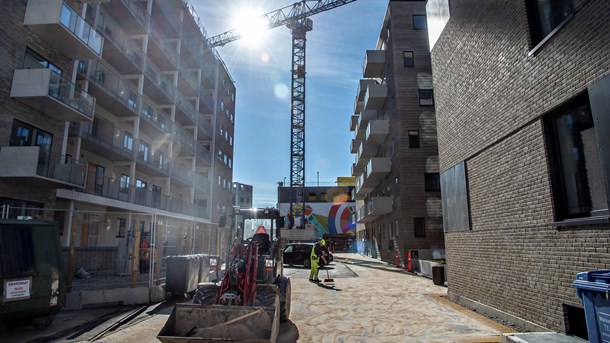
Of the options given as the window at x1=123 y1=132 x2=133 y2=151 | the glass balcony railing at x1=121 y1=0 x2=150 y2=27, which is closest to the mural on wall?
the window at x1=123 y1=132 x2=133 y2=151

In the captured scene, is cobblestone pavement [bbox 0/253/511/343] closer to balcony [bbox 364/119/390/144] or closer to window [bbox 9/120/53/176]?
window [bbox 9/120/53/176]

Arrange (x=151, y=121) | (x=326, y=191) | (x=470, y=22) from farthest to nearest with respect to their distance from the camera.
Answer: (x=326, y=191) → (x=151, y=121) → (x=470, y=22)

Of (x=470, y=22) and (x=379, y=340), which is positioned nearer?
(x=379, y=340)

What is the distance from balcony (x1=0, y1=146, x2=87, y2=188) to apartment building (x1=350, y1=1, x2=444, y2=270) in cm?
1827

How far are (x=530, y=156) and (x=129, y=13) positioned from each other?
80.0ft

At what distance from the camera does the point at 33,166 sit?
14172 millimetres

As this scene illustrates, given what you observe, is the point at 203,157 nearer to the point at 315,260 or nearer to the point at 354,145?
the point at 354,145

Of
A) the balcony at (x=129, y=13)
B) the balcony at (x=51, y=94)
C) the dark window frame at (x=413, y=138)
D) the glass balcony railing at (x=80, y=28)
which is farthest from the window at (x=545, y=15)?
the balcony at (x=129, y=13)

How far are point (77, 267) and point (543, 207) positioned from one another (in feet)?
53.1

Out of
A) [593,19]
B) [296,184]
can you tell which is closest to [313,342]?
[593,19]

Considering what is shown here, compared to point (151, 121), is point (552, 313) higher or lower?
lower

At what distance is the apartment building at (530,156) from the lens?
5645 millimetres

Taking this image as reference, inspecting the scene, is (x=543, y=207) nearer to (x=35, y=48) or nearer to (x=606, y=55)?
(x=606, y=55)

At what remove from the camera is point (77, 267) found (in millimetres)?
14875
